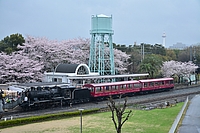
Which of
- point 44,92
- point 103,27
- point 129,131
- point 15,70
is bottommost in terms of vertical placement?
point 129,131

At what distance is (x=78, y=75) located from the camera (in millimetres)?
47094

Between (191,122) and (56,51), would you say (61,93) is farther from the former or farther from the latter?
(56,51)

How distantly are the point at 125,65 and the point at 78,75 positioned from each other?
23.9 metres

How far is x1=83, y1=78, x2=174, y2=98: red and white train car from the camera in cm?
3909

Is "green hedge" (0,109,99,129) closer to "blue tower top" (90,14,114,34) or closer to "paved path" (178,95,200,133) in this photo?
"paved path" (178,95,200,133)

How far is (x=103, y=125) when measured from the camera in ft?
80.3

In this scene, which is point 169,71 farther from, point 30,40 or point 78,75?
point 30,40

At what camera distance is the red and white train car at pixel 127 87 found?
39094 millimetres

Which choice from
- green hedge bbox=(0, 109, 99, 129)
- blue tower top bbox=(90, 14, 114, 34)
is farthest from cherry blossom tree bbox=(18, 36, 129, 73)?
green hedge bbox=(0, 109, 99, 129)

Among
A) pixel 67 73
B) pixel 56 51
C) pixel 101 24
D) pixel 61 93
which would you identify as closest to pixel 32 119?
pixel 61 93

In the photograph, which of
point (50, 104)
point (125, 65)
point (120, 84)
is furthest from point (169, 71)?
point (50, 104)

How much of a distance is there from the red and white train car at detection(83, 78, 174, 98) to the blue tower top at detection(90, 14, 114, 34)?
13.5 metres

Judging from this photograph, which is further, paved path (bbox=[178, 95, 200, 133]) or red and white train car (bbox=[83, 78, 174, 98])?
red and white train car (bbox=[83, 78, 174, 98])

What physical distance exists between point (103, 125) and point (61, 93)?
11.7 meters
